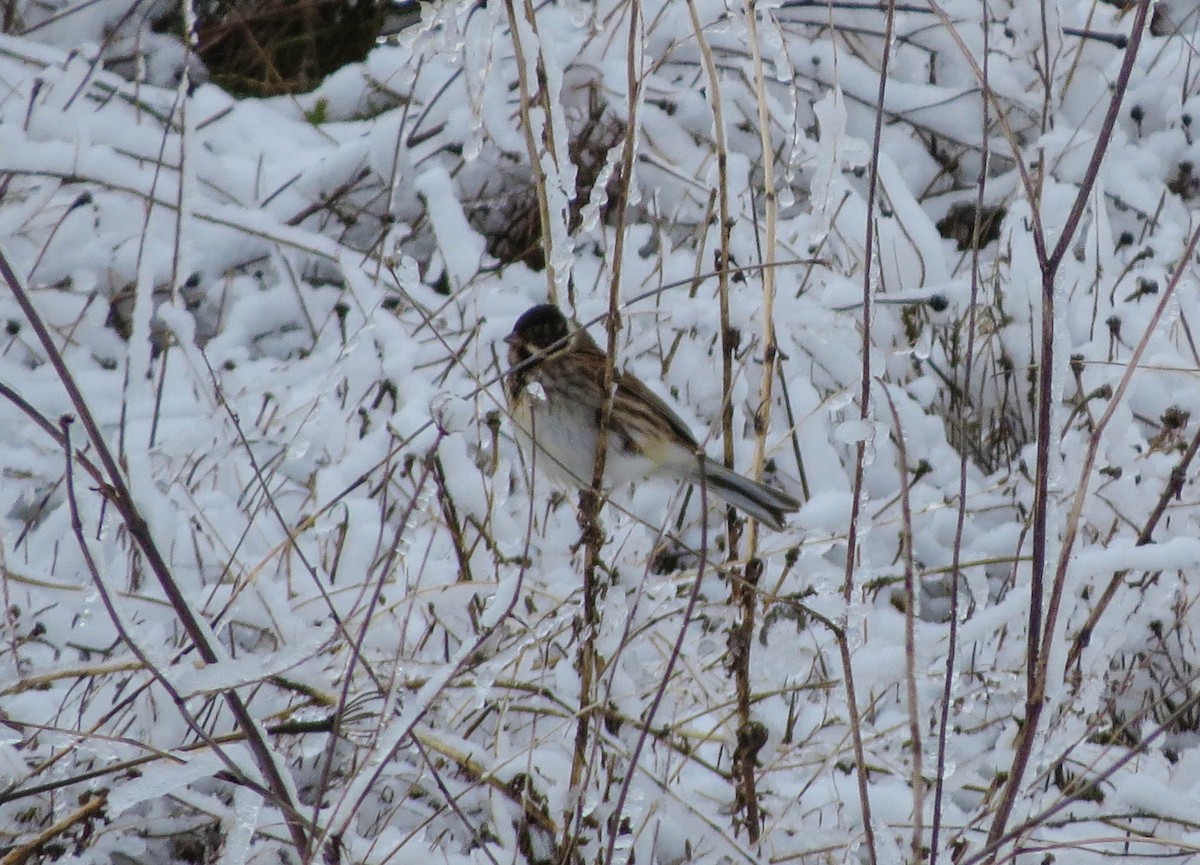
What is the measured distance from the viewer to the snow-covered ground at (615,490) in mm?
1886

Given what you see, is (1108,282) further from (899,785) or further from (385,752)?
(385,752)

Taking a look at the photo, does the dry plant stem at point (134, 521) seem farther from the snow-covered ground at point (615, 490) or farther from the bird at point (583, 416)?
the bird at point (583, 416)

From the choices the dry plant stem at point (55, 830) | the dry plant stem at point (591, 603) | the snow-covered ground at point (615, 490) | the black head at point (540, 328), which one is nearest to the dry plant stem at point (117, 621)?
the snow-covered ground at point (615, 490)

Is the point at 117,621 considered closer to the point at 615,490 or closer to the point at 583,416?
the point at 583,416

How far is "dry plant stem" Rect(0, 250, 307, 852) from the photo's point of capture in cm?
132

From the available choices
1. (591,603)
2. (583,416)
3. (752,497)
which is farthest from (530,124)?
(583,416)

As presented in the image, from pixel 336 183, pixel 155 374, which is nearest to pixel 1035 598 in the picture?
pixel 155 374

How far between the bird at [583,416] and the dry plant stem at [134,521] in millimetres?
1458

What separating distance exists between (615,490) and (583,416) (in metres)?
0.63

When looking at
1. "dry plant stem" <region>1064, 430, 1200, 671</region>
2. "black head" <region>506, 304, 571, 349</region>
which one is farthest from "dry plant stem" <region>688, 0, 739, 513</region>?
"black head" <region>506, 304, 571, 349</region>

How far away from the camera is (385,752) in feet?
5.41

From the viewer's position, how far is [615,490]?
3742 mm

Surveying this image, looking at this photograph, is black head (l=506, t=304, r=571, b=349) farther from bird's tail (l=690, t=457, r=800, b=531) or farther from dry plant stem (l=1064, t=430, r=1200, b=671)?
dry plant stem (l=1064, t=430, r=1200, b=671)

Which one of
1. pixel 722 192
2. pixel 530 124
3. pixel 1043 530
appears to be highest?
pixel 530 124
